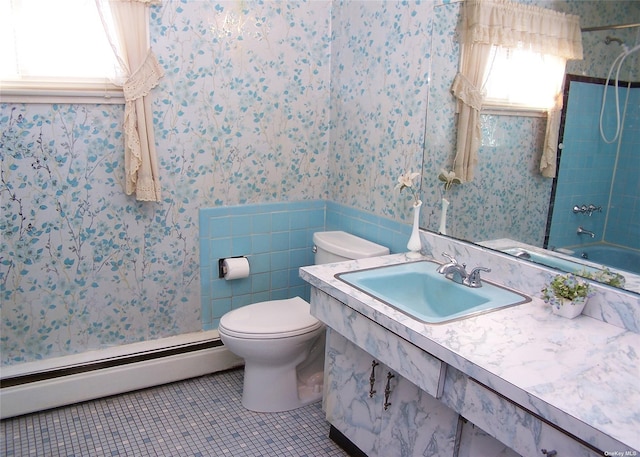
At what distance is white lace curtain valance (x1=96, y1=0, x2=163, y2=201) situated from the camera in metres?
2.25

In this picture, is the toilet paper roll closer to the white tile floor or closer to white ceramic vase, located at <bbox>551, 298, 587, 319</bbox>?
the white tile floor

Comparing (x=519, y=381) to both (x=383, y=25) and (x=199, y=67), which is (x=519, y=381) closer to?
(x=383, y=25)

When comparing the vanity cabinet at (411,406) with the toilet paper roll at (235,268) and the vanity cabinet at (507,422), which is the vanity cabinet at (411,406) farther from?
the toilet paper roll at (235,268)

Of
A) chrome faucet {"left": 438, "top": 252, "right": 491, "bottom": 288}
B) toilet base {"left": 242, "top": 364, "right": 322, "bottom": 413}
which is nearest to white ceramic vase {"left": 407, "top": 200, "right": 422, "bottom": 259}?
chrome faucet {"left": 438, "top": 252, "right": 491, "bottom": 288}

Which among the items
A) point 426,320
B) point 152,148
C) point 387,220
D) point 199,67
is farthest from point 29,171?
point 426,320

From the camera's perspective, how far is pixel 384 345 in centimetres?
166

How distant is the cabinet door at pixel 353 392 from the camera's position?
1.90 meters

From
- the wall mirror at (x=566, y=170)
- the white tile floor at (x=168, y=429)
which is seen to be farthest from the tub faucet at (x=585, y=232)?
the white tile floor at (x=168, y=429)

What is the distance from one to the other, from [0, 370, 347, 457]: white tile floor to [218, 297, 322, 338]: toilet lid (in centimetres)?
43

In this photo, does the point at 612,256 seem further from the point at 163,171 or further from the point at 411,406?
the point at 163,171

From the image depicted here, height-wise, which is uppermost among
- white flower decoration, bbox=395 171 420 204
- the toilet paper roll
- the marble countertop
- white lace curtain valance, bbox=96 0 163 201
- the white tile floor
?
white lace curtain valance, bbox=96 0 163 201

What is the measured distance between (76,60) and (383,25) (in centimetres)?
141

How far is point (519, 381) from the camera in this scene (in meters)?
1.23

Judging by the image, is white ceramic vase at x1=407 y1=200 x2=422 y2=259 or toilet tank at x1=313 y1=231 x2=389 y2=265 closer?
white ceramic vase at x1=407 y1=200 x2=422 y2=259
